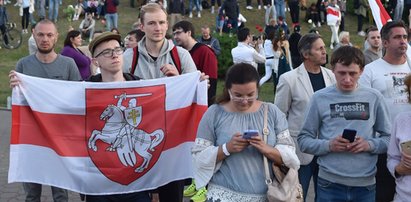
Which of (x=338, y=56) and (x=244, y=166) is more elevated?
(x=338, y=56)

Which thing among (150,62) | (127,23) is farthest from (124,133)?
(127,23)

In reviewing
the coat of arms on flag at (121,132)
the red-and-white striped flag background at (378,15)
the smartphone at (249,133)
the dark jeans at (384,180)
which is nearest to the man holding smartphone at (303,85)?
the dark jeans at (384,180)

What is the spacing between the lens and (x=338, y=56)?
15.4 ft

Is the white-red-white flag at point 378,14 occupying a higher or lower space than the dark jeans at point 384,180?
higher

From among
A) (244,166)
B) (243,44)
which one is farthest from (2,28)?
(244,166)

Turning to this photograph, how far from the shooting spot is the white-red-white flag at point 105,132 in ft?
16.4

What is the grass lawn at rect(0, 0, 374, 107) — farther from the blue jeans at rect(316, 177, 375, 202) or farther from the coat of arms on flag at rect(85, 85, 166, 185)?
the blue jeans at rect(316, 177, 375, 202)

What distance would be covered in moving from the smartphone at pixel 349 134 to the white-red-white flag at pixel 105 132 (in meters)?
1.39

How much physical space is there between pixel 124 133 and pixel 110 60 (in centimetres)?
60

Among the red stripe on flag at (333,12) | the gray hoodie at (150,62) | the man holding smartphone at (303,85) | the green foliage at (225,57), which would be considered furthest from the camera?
the red stripe on flag at (333,12)

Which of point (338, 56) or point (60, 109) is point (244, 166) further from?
point (60, 109)

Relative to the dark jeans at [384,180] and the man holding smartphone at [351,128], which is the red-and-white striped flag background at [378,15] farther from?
the man holding smartphone at [351,128]

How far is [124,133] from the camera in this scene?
16.4 ft

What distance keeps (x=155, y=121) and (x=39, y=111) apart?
3.11 feet
